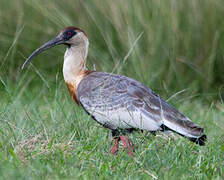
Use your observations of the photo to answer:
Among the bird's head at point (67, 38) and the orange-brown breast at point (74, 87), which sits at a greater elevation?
the bird's head at point (67, 38)

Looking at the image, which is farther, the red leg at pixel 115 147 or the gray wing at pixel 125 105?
the gray wing at pixel 125 105

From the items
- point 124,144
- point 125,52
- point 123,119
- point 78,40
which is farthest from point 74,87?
point 125,52

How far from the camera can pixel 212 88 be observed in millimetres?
7902

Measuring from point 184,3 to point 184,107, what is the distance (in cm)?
211

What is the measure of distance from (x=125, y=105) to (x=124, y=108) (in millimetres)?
33

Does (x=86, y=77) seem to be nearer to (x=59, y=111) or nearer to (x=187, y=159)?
(x=59, y=111)

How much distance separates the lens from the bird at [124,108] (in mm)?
4727

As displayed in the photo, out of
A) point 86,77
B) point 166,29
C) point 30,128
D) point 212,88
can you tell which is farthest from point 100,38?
point 30,128

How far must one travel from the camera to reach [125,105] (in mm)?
4992

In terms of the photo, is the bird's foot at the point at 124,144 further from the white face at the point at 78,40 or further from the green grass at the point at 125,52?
the white face at the point at 78,40

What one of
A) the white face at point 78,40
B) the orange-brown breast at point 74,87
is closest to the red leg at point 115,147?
the orange-brown breast at point 74,87

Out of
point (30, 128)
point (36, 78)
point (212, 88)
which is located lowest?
point (212, 88)

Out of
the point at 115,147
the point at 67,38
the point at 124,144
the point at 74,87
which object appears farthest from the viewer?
the point at 67,38

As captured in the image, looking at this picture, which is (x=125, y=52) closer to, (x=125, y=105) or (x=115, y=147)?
(x=125, y=105)
